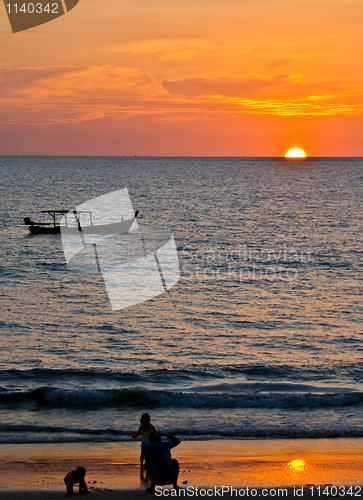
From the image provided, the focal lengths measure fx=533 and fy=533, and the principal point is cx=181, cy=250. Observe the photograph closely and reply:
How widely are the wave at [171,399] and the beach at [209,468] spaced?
9.50 feet

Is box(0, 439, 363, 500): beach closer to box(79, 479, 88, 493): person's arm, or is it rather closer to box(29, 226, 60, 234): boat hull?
box(79, 479, 88, 493): person's arm

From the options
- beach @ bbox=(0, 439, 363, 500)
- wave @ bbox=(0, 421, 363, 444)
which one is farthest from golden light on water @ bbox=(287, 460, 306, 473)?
wave @ bbox=(0, 421, 363, 444)

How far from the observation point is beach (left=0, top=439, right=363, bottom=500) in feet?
34.3

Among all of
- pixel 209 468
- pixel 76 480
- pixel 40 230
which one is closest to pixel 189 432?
pixel 209 468

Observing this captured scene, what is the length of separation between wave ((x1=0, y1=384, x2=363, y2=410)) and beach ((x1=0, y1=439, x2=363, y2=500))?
290cm

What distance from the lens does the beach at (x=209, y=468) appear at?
34.3 ft

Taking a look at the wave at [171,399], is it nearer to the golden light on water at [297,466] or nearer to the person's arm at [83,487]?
the golden light on water at [297,466]

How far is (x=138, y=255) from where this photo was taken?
153ft

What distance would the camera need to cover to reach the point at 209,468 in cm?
1166

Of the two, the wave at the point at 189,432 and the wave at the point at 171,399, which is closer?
the wave at the point at 189,432

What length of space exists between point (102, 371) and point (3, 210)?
65.9 metres

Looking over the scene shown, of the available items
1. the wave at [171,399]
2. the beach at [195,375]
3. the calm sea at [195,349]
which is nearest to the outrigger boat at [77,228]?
the calm sea at [195,349]

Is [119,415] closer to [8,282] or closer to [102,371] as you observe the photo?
[102,371]

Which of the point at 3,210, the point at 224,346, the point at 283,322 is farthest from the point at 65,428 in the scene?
the point at 3,210
